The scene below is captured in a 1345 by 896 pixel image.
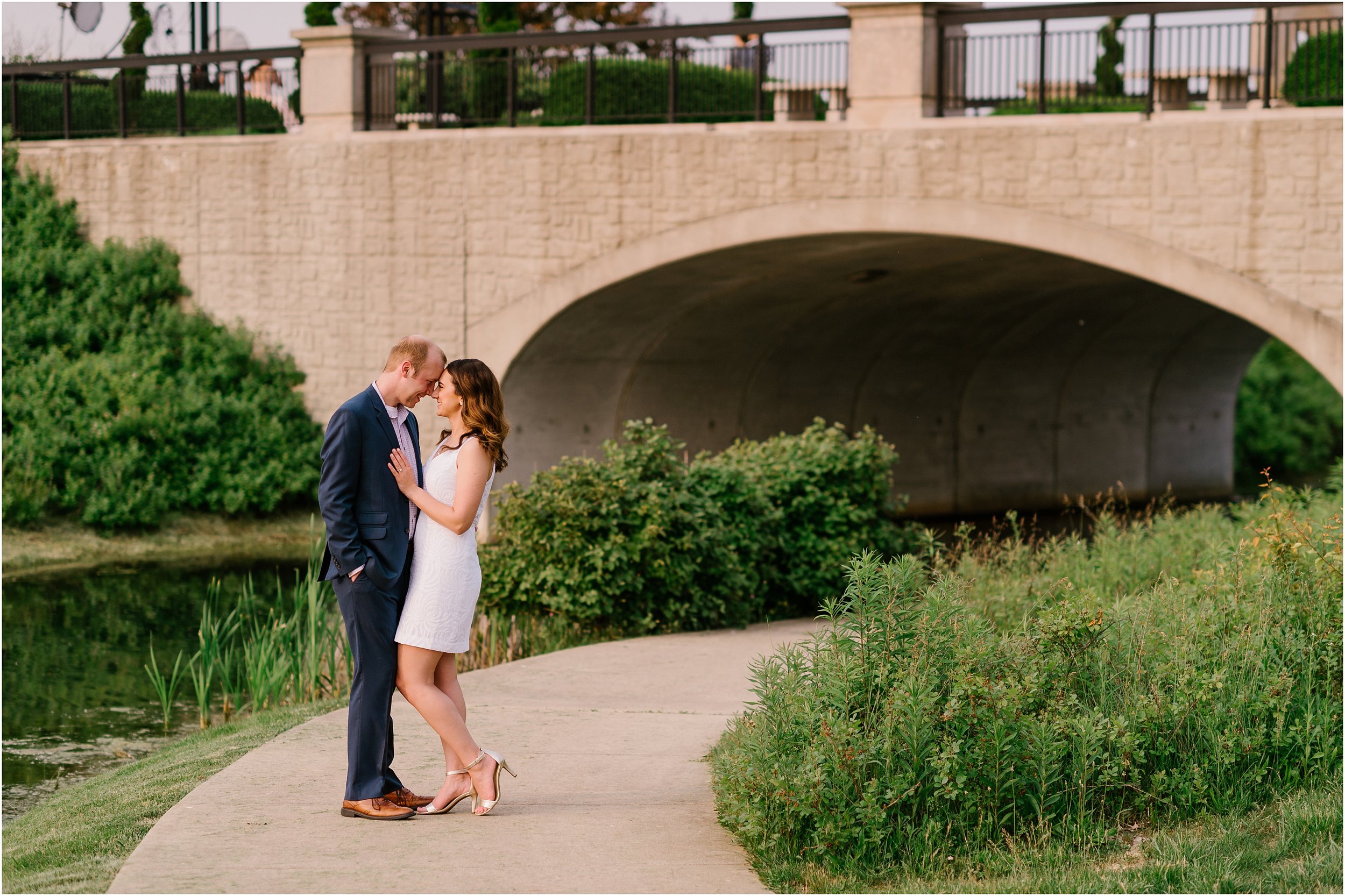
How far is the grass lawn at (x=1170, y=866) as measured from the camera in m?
4.21

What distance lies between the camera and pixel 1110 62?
14016 mm

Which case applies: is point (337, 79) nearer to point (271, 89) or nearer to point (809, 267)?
point (271, 89)

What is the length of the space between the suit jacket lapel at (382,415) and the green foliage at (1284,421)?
74.7 ft

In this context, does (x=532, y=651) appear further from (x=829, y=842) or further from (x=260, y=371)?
(x=260, y=371)

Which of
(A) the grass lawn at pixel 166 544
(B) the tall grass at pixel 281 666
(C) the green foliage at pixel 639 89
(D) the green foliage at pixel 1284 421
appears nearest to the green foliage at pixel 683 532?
(B) the tall grass at pixel 281 666

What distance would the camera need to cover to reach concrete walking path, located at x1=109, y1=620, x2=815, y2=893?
14.1ft

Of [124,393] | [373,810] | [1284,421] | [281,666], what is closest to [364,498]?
[373,810]

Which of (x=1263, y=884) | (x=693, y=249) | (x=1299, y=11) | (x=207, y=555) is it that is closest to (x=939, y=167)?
(x=693, y=249)

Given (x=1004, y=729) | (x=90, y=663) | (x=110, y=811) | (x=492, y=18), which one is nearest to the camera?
(x=1004, y=729)

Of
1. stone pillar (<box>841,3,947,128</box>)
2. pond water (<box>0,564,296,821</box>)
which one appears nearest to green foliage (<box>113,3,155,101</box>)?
pond water (<box>0,564,296,821</box>)

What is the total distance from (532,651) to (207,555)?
24.9 feet

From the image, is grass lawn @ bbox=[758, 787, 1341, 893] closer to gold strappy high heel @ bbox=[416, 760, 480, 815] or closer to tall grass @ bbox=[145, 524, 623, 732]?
gold strappy high heel @ bbox=[416, 760, 480, 815]

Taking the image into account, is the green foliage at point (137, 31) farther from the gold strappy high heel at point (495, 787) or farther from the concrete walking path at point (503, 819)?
the gold strappy high heel at point (495, 787)

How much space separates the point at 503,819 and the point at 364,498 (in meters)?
1.22
